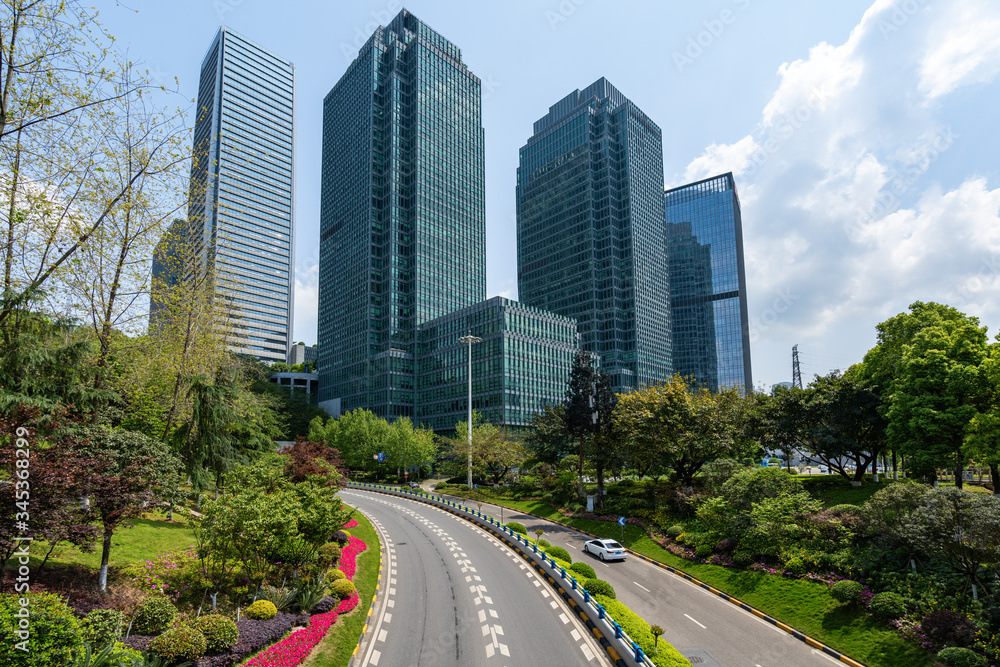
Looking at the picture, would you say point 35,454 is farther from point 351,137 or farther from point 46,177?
point 351,137

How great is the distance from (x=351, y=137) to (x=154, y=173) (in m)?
154

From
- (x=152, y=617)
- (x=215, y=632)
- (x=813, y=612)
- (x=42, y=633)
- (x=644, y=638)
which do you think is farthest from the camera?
(x=813, y=612)

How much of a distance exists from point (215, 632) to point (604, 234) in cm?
16886

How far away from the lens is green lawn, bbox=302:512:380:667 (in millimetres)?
18578

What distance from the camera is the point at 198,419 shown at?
32.8 meters

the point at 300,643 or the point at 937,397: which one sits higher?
the point at 937,397

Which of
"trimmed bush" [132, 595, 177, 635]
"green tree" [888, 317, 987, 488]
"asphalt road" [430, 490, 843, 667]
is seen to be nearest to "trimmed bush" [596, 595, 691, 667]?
"asphalt road" [430, 490, 843, 667]

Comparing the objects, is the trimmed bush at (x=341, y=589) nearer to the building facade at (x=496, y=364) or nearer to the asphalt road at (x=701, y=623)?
the asphalt road at (x=701, y=623)

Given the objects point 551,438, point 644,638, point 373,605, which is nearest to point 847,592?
point 644,638

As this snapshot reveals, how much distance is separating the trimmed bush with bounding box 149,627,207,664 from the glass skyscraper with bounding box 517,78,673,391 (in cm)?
14829

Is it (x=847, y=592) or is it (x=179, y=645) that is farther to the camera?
(x=847, y=592)

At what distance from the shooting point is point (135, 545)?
24797mm

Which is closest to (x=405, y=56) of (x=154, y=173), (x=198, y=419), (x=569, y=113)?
(x=569, y=113)

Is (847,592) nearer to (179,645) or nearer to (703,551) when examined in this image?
(703,551)
